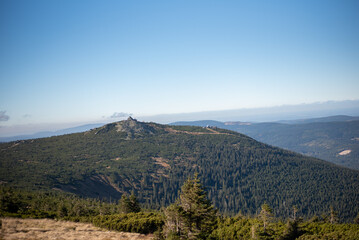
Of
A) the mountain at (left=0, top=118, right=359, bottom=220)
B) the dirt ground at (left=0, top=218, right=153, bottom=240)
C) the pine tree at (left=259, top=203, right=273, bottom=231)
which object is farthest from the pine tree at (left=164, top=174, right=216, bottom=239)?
the mountain at (left=0, top=118, right=359, bottom=220)

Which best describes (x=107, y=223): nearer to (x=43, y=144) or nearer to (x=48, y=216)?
(x=48, y=216)

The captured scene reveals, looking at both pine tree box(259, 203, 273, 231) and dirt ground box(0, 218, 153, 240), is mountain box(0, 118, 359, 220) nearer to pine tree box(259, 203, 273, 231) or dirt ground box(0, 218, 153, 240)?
dirt ground box(0, 218, 153, 240)

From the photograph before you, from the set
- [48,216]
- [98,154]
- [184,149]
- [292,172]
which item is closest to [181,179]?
[184,149]

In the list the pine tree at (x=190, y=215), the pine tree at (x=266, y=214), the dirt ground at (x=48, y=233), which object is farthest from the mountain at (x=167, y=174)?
the pine tree at (x=266, y=214)

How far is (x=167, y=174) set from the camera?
154 metres

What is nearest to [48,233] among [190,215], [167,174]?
[190,215]

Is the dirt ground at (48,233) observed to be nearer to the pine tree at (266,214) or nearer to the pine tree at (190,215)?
the pine tree at (190,215)

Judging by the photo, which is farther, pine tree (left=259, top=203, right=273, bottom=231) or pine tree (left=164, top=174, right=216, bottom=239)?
pine tree (left=259, top=203, right=273, bottom=231)

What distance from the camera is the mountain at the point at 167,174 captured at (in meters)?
A: 112

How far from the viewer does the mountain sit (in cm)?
11194

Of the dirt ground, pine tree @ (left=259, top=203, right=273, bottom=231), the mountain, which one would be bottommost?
the mountain

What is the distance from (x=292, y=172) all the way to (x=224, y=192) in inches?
2934

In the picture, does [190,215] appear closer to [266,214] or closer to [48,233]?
[266,214]

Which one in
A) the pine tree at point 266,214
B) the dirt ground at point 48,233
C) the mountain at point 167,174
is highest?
the dirt ground at point 48,233
